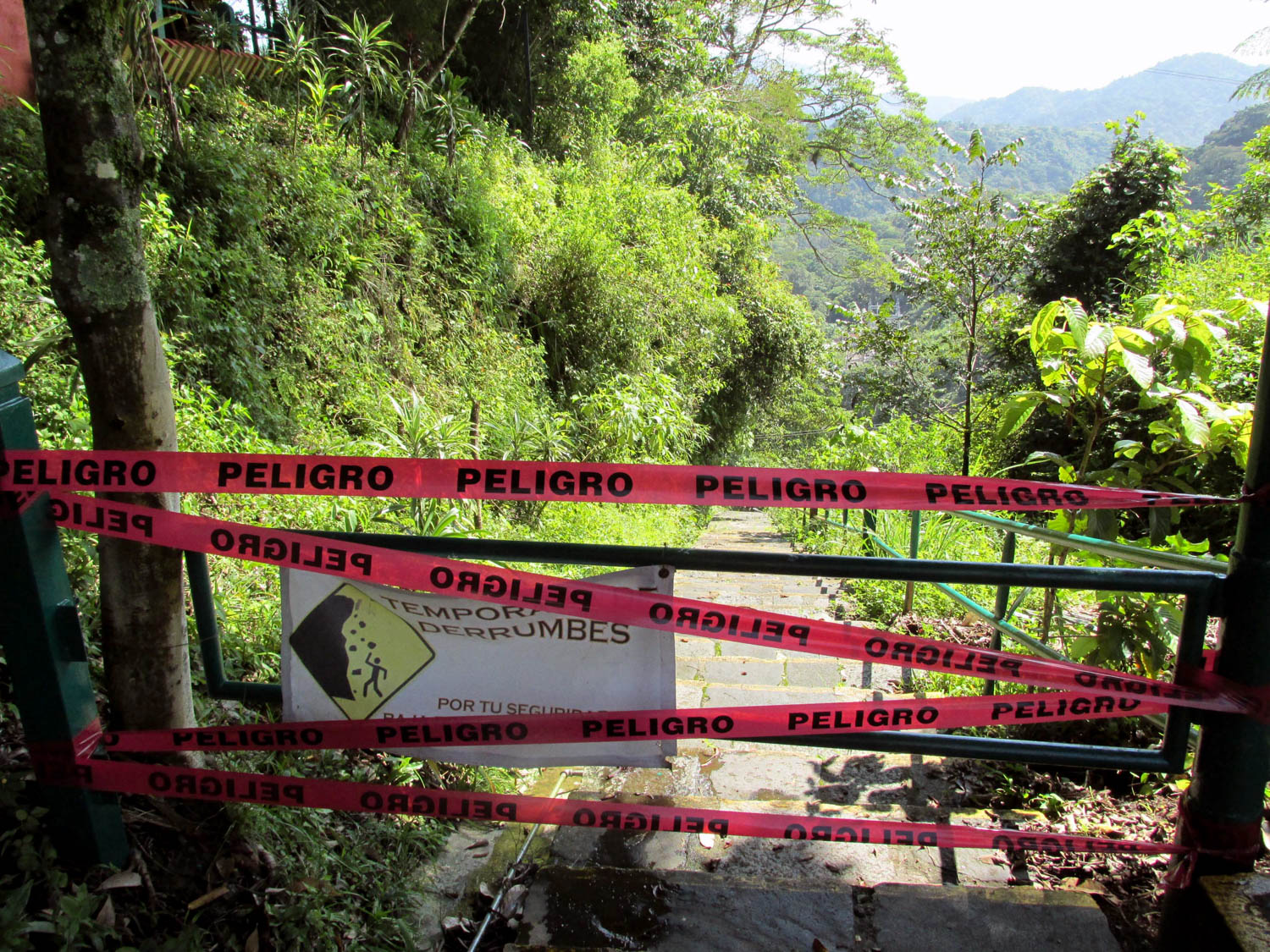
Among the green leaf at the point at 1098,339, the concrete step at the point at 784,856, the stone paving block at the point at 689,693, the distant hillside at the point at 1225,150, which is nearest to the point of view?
the concrete step at the point at 784,856

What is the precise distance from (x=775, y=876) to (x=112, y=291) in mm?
2311

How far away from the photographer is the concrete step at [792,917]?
1.77 meters

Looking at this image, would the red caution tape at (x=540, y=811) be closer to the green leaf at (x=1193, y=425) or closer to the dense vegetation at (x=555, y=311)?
the dense vegetation at (x=555, y=311)

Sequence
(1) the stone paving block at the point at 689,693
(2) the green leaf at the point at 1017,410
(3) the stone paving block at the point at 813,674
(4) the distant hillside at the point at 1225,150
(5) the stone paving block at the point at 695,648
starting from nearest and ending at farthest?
(2) the green leaf at the point at 1017,410 → (1) the stone paving block at the point at 689,693 → (3) the stone paving block at the point at 813,674 → (5) the stone paving block at the point at 695,648 → (4) the distant hillside at the point at 1225,150

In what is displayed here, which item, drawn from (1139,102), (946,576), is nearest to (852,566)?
(946,576)

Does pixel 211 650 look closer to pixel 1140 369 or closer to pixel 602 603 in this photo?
pixel 602 603

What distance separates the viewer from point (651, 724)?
1.77 meters

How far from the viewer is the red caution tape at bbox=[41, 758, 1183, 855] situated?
1778 mm

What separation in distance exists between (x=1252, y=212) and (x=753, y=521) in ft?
31.6

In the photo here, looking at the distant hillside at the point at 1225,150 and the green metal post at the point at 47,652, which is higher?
the distant hillside at the point at 1225,150

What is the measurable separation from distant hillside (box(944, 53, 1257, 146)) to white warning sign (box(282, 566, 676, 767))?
11210 cm

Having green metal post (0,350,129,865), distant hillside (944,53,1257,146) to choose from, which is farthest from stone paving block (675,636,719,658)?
distant hillside (944,53,1257,146)

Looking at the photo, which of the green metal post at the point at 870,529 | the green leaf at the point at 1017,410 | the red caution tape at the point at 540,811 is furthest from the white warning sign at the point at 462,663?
the green metal post at the point at 870,529

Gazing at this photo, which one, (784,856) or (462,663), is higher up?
(462,663)
